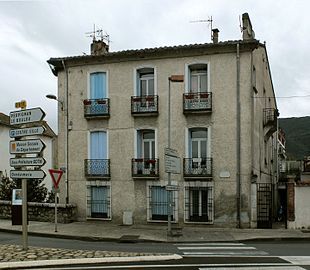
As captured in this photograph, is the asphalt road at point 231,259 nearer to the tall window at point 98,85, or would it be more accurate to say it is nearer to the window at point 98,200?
the window at point 98,200

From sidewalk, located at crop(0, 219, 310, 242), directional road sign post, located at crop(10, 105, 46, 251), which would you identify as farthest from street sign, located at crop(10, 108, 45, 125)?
sidewalk, located at crop(0, 219, 310, 242)

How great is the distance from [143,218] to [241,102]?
735cm

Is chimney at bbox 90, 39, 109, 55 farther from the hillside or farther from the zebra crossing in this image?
the hillside

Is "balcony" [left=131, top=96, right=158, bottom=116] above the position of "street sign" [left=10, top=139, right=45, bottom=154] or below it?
above

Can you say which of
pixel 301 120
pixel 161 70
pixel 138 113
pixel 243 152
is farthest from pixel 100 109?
pixel 301 120

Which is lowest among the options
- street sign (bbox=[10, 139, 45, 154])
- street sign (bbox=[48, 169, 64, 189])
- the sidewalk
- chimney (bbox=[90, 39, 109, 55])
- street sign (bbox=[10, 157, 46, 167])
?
the sidewalk

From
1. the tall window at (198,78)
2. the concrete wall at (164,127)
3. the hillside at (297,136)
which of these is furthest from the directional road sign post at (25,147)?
the hillside at (297,136)

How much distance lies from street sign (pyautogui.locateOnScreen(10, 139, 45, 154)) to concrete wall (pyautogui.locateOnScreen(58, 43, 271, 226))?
429 inches

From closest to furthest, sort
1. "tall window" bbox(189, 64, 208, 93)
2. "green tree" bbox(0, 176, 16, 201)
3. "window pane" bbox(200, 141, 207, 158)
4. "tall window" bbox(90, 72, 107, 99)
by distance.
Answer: "window pane" bbox(200, 141, 207, 158) → "tall window" bbox(189, 64, 208, 93) → "tall window" bbox(90, 72, 107, 99) → "green tree" bbox(0, 176, 16, 201)

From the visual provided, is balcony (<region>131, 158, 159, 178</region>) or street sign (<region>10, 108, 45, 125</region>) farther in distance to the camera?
balcony (<region>131, 158, 159, 178</region>)

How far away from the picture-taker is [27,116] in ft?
36.5

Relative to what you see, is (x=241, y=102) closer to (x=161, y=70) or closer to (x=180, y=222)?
(x=161, y=70)

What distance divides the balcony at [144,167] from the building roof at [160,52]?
515 cm

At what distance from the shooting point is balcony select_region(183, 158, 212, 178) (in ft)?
67.3
